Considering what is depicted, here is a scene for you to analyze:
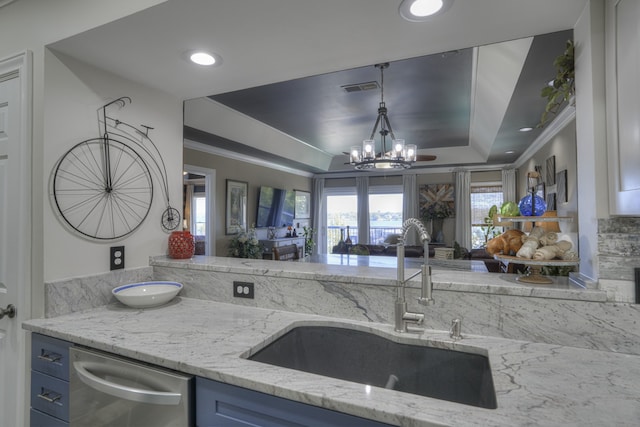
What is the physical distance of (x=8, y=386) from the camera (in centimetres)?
157

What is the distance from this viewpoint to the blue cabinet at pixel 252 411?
873 millimetres

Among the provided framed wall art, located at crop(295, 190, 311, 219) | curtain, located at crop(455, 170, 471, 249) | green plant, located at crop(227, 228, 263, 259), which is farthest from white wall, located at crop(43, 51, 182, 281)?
curtain, located at crop(455, 170, 471, 249)

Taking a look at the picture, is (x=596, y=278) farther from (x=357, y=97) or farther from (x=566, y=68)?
(x=357, y=97)

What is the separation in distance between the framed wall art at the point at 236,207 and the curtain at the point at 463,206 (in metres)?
4.63

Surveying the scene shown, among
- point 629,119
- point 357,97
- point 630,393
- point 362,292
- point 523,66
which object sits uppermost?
point 357,97

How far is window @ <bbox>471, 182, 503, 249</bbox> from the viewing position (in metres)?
7.36

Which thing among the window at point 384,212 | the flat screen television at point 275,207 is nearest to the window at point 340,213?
the window at point 384,212

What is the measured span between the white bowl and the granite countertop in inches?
2.3

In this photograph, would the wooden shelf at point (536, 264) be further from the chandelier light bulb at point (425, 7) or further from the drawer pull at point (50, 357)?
the drawer pull at point (50, 357)

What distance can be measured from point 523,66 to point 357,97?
6.08 feet

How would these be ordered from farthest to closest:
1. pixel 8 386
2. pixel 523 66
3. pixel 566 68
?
1. pixel 523 66
2. pixel 8 386
3. pixel 566 68

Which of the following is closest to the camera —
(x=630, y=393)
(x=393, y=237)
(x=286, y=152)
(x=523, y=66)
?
(x=630, y=393)

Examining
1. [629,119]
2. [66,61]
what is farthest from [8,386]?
[629,119]

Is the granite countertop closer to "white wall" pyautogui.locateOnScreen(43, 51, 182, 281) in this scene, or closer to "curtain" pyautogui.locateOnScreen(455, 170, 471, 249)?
"white wall" pyautogui.locateOnScreen(43, 51, 182, 281)
